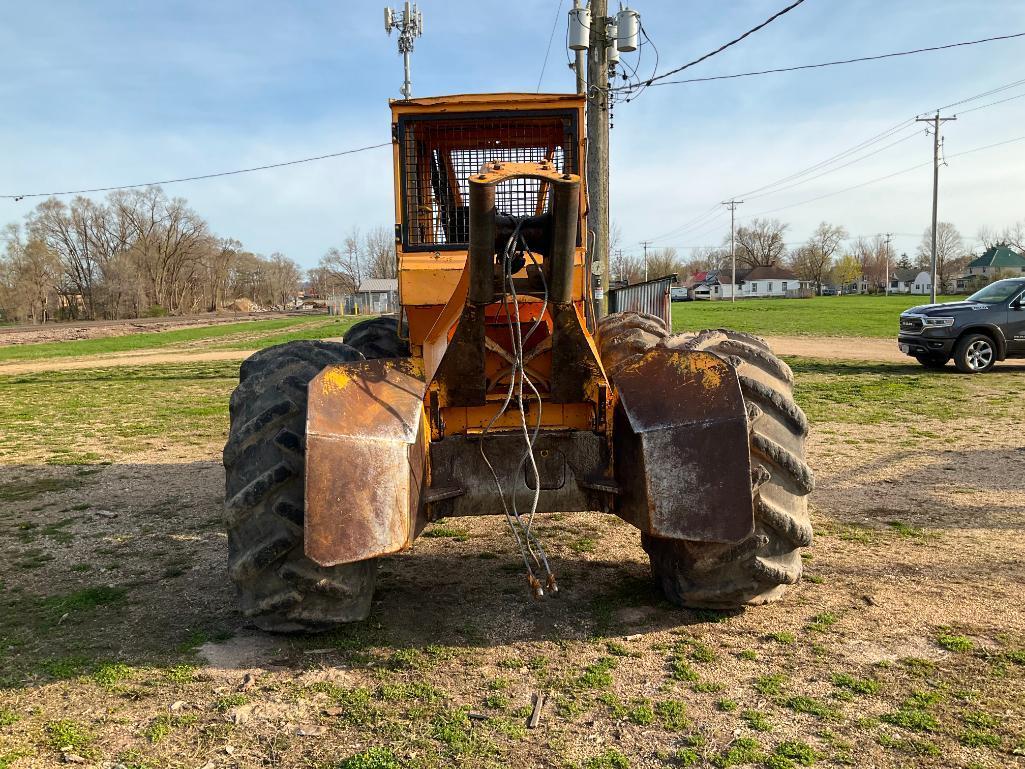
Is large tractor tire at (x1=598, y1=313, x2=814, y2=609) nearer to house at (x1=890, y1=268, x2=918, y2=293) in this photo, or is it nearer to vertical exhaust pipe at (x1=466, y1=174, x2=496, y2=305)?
vertical exhaust pipe at (x1=466, y1=174, x2=496, y2=305)

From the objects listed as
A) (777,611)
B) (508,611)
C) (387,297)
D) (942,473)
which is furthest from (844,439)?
(387,297)

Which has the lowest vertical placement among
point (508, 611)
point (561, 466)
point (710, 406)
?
point (508, 611)

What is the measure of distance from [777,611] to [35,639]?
372cm

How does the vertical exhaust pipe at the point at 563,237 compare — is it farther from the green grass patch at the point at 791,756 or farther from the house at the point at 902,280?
the house at the point at 902,280

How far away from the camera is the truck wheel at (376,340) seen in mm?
6449

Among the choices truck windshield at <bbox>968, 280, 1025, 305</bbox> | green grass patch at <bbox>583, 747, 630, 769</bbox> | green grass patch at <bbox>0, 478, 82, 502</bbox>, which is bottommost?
green grass patch at <bbox>583, 747, 630, 769</bbox>

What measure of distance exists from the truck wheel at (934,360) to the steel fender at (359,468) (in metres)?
14.1

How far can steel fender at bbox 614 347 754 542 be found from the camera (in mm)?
3533

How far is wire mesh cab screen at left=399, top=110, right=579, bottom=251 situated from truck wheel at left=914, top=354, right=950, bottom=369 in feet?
40.9

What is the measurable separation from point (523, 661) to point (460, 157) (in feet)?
10.5

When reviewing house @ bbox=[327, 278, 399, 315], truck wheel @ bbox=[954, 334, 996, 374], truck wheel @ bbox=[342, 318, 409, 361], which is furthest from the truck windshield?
house @ bbox=[327, 278, 399, 315]

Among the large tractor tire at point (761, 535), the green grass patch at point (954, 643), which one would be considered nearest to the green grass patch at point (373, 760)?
the large tractor tire at point (761, 535)

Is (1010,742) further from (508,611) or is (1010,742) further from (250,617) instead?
(250,617)

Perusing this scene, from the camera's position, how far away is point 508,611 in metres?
4.29
